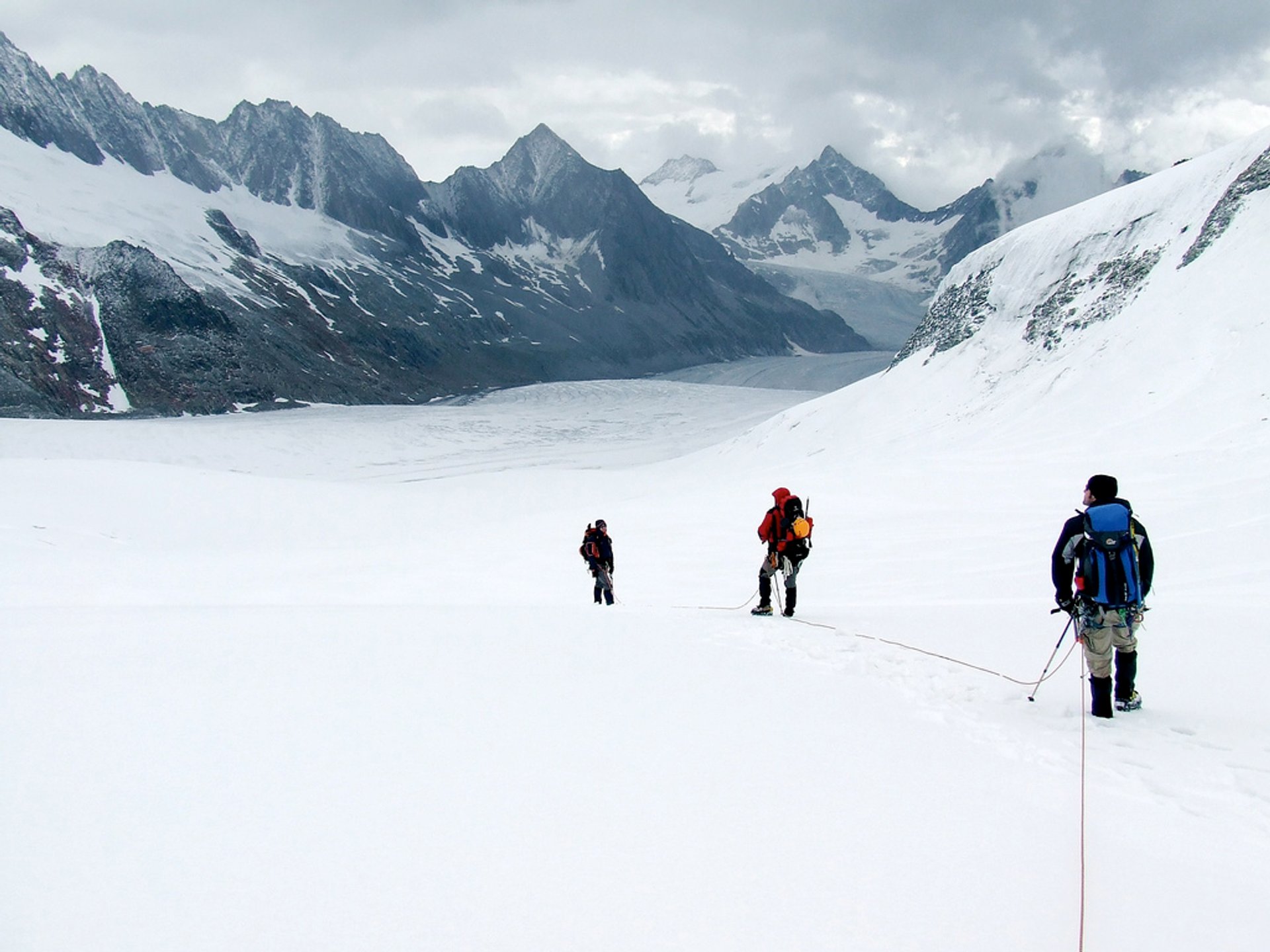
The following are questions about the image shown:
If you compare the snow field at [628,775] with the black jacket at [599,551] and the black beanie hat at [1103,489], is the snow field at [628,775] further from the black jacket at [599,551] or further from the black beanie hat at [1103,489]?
the black jacket at [599,551]

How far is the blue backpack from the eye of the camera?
247 inches

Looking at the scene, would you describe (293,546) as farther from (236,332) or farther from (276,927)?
(236,332)

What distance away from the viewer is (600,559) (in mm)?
13945

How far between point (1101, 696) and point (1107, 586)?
34.6 inches

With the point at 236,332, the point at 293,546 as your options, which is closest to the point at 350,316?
the point at 236,332

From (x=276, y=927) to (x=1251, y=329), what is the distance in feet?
104

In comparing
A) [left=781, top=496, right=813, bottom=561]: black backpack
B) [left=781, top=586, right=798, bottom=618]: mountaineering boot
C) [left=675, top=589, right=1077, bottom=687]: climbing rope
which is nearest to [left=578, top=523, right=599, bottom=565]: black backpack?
[left=675, top=589, right=1077, bottom=687]: climbing rope

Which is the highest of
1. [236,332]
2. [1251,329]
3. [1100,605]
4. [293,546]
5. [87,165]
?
[87,165]

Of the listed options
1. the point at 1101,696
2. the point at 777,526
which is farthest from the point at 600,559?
the point at 1101,696

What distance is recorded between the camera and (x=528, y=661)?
7.02 meters

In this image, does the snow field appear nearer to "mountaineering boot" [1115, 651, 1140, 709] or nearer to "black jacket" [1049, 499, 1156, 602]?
"mountaineering boot" [1115, 651, 1140, 709]

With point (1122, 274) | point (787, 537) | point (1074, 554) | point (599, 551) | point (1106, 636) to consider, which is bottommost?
point (599, 551)

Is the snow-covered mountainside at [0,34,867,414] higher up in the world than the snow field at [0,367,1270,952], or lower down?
higher up

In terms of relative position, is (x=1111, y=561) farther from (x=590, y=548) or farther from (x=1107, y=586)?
(x=590, y=548)
